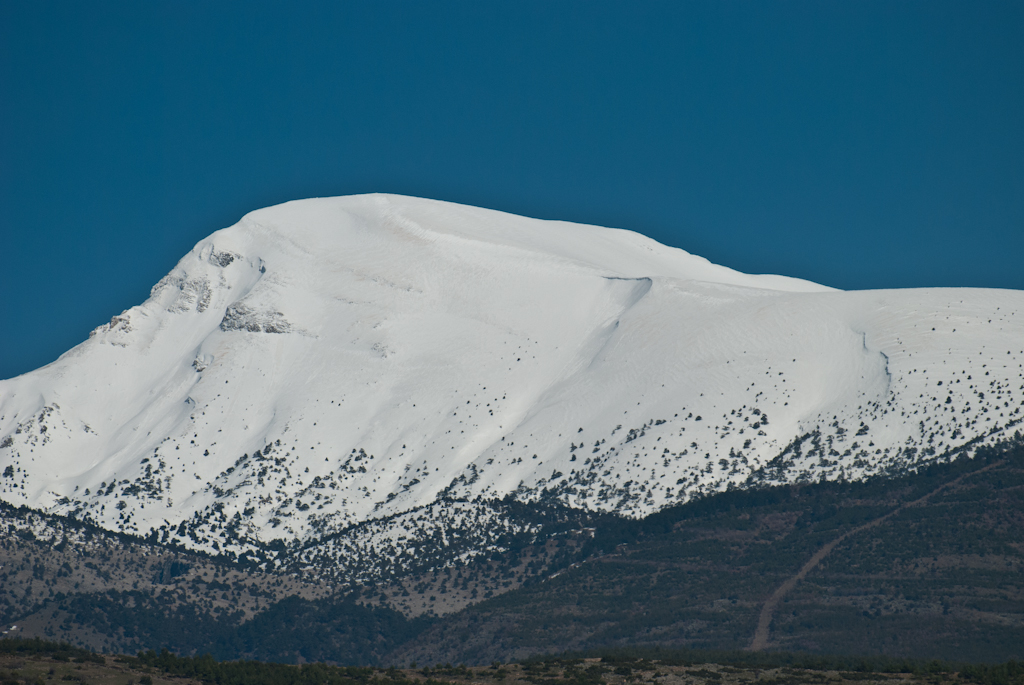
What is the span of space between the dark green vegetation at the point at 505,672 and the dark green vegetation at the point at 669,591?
41123mm

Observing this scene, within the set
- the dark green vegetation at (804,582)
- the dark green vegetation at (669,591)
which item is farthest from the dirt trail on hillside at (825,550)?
the dark green vegetation at (804,582)

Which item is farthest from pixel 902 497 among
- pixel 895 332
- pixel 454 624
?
pixel 454 624

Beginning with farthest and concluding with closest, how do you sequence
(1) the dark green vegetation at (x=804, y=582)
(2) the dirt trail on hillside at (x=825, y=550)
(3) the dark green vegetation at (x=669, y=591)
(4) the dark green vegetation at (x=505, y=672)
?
(2) the dirt trail on hillside at (x=825, y=550) < (3) the dark green vegetation at (x=669, y=591) < (1) the dark green vegetation at (x=804, y=582) < (4) the dark green vegetation at (x=505, y=672)

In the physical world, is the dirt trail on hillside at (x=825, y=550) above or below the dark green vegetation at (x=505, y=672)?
above

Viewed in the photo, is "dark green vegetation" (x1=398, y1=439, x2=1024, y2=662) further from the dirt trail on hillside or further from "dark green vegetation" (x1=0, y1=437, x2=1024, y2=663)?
the dirt trail on hillside

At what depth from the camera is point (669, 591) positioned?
159 metres

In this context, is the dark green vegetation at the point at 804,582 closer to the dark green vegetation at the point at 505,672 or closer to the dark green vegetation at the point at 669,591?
the dark green vegetation at the point at 669,591

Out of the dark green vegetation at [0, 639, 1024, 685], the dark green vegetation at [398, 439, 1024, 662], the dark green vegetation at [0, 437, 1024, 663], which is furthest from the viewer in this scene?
the dark green vegetation at [0, 437, 1024, 663]

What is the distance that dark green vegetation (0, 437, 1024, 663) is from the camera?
143m

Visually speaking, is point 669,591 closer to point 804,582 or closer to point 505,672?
point 804,582

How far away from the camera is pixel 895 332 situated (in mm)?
190875

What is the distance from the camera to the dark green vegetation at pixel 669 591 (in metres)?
143

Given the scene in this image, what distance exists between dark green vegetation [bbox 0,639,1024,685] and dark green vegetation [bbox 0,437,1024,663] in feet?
135

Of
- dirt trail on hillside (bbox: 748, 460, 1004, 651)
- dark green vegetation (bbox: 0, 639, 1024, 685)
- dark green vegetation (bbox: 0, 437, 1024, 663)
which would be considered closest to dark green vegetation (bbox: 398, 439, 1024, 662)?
dark green vegetation (bbox: 0, 437, 1024, 663)
